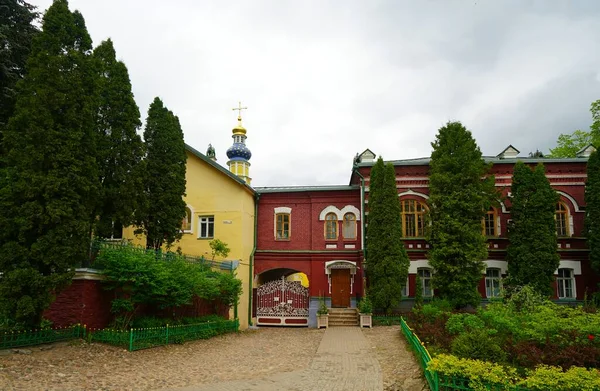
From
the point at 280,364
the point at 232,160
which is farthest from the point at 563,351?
the point at 232,160

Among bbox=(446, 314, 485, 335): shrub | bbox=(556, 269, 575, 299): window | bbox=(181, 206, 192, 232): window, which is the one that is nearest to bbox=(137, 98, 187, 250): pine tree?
bbox=(181, 206, 192, 232): window

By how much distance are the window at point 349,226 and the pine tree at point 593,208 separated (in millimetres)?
9883

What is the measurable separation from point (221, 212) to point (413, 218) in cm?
888

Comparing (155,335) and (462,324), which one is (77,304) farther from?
(462,324)

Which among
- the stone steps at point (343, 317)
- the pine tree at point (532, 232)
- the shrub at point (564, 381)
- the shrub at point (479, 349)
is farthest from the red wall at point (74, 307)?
the pine tree at point (532, 232)

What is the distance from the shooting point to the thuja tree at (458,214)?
1823cm

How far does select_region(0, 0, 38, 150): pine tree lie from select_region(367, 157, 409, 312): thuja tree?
1371cm

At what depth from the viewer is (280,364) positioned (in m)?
10.9

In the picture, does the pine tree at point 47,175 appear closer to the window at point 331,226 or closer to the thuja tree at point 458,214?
A: the window at point 331,226

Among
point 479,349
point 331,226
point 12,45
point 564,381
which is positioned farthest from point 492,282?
point 12,45

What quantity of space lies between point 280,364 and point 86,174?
6.68 meters

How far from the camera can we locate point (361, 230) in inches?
838

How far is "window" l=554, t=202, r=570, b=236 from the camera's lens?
2045 centimetres

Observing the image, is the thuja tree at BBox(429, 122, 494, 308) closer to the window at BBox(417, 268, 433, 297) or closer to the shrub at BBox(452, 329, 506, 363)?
the window at BBox(417, 268, 433, 297)
